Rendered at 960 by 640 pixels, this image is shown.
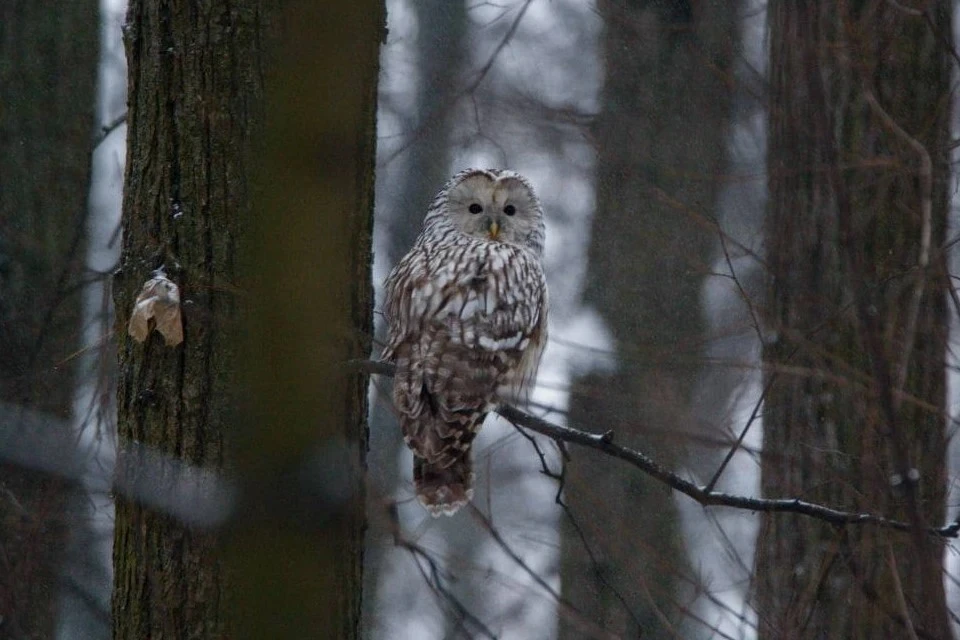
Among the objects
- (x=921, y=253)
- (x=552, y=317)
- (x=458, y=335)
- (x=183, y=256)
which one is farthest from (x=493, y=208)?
(x=183, y=256)

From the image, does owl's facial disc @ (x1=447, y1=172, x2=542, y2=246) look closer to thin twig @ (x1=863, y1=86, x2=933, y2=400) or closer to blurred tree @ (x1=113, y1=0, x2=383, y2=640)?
blurred tree @ (x1=113, y1=0, x2=383, y2=640)

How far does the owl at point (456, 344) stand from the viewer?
4.29 meters

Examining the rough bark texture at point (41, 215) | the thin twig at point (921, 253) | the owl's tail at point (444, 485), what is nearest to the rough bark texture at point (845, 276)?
the thin twig at point (921, 253)

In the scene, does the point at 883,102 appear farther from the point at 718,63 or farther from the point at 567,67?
the point at 567,67

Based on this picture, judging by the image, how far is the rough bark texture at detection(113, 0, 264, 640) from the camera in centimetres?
288

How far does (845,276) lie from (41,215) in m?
3.75

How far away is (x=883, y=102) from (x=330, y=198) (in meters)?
3.73

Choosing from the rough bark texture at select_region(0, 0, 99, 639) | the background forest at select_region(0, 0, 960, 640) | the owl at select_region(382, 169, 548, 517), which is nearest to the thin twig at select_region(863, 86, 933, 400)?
the background forest at select_region(0, 0, 960, 640)

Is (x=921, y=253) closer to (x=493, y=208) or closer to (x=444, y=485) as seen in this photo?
(x=444, y=485)

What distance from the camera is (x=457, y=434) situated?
170 inches

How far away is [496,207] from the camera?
5.59 m

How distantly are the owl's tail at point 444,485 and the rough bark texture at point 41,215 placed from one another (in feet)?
6.08

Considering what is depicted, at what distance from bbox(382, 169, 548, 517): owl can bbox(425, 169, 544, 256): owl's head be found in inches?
9.5

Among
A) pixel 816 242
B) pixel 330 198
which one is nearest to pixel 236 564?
pixel 330 198
